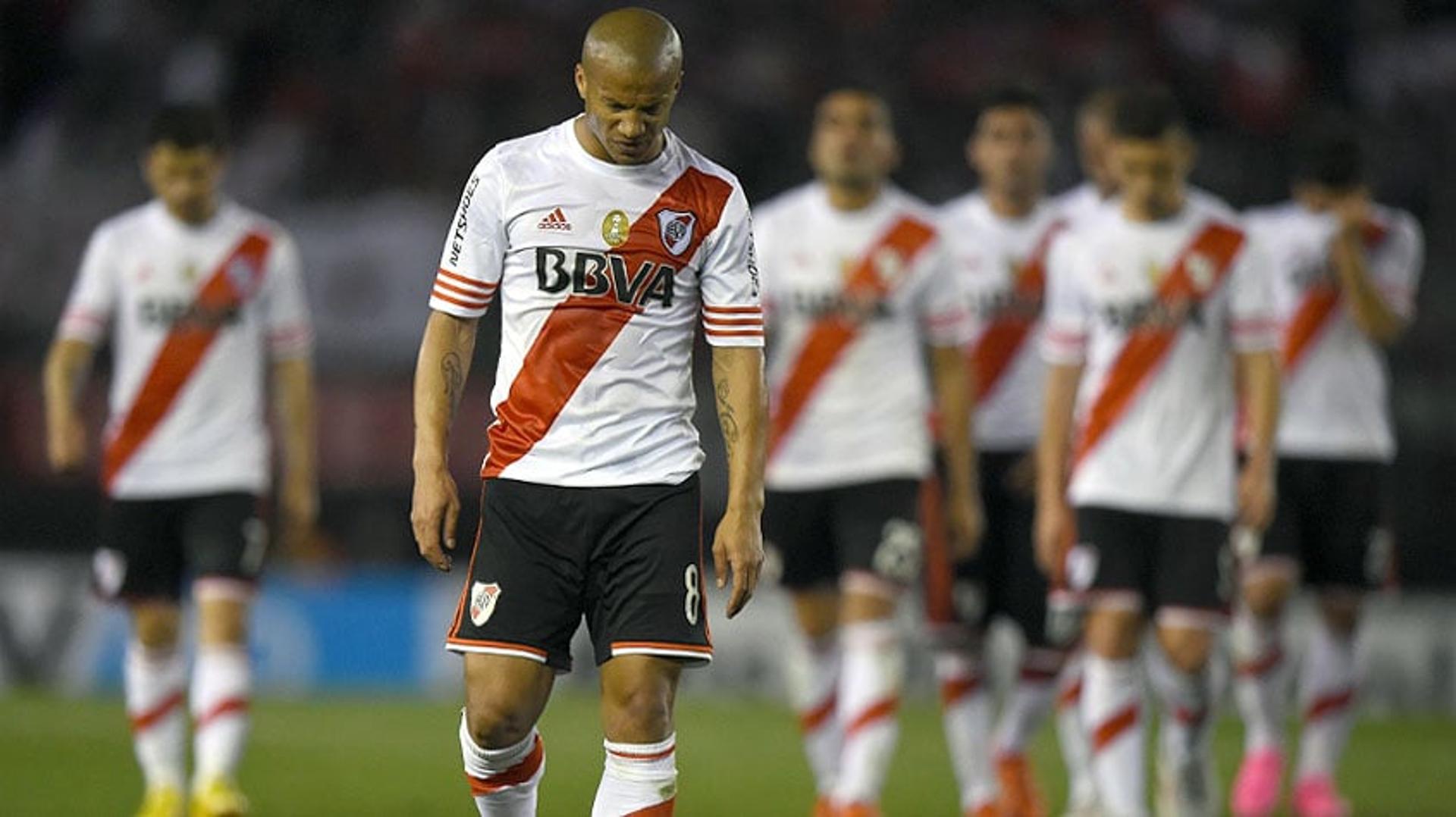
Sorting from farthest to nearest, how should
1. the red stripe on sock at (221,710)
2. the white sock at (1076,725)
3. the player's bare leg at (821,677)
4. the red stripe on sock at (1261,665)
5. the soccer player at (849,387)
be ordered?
the red stripe on sock at (1261,665) → the white sock at (1076,725) → the player's bare leg at (821,677) → the soccer player at (849,387) → the red stripe on sock at (221,710)

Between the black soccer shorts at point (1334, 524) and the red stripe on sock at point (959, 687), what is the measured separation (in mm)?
1406

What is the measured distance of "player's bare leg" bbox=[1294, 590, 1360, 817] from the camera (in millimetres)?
10781

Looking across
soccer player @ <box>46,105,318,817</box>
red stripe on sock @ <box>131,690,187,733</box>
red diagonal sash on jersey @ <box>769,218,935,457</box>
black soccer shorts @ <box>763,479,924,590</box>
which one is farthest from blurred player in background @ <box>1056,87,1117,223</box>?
red stripe on sock @ <box>131,690,187,733</box>

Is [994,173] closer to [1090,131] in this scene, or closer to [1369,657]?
[1090,131]

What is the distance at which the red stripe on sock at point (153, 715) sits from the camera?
9594 mm

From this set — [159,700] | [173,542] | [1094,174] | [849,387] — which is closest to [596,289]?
[849,387]

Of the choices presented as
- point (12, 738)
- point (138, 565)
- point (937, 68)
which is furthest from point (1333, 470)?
A: point (937, 68)

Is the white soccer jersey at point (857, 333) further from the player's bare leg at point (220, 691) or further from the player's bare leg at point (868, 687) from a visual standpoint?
the player's bare leg at point (220, 691)

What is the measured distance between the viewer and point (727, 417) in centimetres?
657

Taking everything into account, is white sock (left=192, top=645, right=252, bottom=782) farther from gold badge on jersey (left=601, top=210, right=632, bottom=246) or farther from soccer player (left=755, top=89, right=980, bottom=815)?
gold badge on jersey (left=601, top=210, right=632, bottom=246)

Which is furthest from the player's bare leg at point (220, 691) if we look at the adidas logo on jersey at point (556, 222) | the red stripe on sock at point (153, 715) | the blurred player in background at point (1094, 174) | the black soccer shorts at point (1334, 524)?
the black soccer shorts at point (1334, 524)

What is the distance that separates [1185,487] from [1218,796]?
3093mm

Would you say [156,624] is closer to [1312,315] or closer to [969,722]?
[969,722]

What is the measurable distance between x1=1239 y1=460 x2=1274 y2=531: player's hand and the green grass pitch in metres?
2.31
